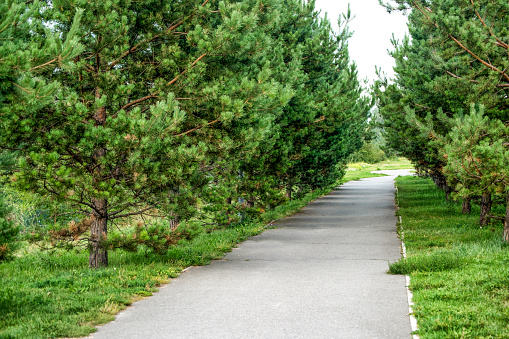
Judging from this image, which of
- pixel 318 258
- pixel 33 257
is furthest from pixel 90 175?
pixel 318 258

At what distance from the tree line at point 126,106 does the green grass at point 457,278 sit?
4.03m

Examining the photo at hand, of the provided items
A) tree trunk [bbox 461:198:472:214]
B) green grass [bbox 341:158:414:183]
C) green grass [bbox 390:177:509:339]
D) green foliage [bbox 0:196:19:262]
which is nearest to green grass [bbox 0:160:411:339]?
green foliage [bbox 0:196:19:262]

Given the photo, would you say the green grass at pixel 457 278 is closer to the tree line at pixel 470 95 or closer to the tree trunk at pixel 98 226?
the tree line at pixel 470 95

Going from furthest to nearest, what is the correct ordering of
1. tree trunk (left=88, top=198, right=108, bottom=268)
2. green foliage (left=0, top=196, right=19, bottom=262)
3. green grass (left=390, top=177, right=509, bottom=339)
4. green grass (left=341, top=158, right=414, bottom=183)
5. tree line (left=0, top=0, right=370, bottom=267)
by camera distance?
1. green grass (left=341, top=158, right=414, bottom=183)
2. tree trunk (left=88, top=198, right=108, bottom=268)
3. tree line (left=0, top=0, right=370, bottom=267)
4. green foliage (left=0, top=196, right=19, bottom=262)
5. green grass (left=390, top=177, right=509, bottom=339)

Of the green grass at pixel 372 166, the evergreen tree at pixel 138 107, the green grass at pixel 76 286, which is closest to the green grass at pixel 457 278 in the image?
the green grass at pixel 76 286

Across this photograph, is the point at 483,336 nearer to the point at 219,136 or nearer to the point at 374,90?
the point at 219,136

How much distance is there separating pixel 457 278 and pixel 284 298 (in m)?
2.67

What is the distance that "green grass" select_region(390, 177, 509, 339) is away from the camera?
5230 mm

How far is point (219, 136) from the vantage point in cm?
925

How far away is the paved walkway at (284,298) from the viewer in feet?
17.7

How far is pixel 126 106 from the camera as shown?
357 inches

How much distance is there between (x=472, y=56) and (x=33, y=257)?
10903 millimetres

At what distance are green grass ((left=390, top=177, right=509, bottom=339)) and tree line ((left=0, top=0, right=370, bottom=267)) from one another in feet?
13.2

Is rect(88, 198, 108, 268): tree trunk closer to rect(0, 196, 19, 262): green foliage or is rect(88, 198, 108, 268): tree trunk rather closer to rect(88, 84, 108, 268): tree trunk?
rect(88, 84, 108, 268): tree trunk
